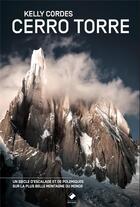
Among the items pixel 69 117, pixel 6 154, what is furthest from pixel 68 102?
pixel 6 154

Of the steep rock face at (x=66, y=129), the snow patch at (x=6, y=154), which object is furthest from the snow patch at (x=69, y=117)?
the snow patch at (x=6, y=154)

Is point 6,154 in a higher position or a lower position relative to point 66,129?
lower

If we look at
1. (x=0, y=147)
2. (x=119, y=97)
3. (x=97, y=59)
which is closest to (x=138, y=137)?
(x=119, y=97)

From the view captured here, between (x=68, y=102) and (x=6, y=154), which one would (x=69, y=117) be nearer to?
(x=68, y=102)

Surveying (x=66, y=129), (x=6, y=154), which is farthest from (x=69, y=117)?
(x=6, y=154)

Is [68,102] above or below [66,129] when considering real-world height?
above

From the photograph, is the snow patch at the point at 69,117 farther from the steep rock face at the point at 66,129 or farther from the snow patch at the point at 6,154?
the snow patch at the point at 6,154

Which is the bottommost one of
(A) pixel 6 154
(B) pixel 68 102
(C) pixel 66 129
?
(A) pixel 6 154

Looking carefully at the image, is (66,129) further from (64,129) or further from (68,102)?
(68,102)

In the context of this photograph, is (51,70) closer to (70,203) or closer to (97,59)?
(97,59)
